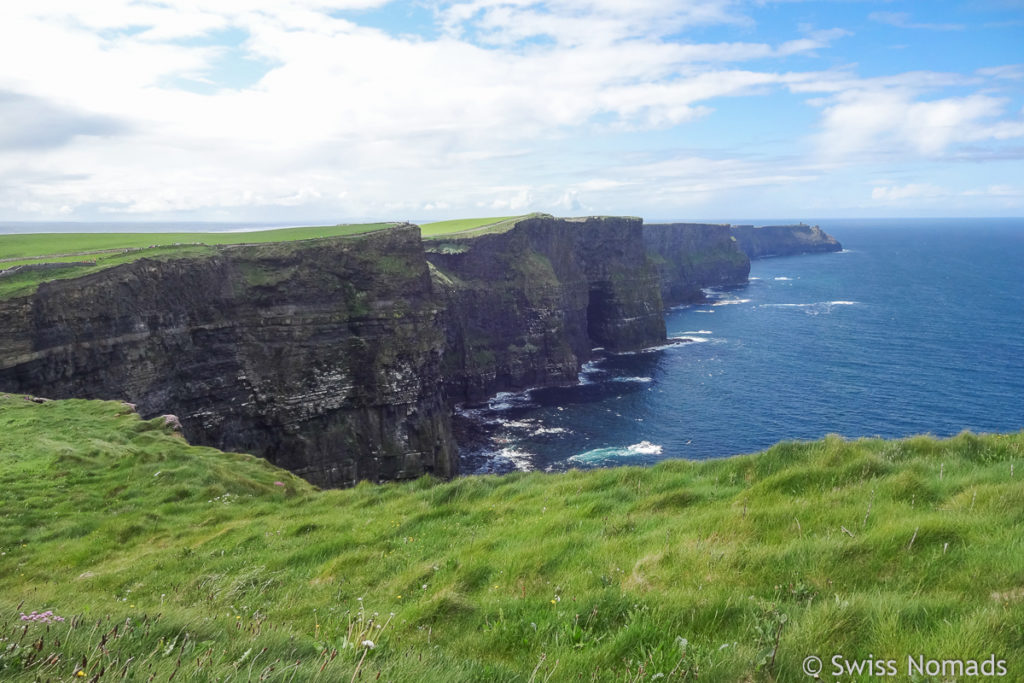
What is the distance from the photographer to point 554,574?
24.9 feet

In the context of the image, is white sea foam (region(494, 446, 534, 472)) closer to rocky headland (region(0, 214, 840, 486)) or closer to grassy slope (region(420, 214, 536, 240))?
rocky headland (region(0, 214, 840, 486))

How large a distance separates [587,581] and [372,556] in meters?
4.97

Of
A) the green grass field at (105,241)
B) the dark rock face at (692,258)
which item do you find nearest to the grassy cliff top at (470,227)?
the green grass field at (105,241)

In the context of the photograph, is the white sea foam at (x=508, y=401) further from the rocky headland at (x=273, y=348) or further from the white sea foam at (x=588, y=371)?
the white sea foam at (x=588, y=371)

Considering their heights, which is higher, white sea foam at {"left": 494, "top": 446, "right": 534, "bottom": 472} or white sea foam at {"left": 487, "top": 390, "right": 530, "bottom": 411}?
white sea foam at {"left": 487, "top": 390, "right": 530, "bottom": 411}

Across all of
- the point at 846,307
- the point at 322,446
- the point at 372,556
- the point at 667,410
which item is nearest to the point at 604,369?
the point at 667,410

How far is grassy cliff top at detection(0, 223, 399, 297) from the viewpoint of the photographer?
3855cm

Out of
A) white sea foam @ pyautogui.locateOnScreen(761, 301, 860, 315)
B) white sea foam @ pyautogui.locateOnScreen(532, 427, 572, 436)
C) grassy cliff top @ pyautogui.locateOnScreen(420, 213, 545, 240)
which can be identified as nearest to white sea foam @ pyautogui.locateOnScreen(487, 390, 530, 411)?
white sea foam @ pyautogui.locateOnScreen(532, 427, 572, 436)

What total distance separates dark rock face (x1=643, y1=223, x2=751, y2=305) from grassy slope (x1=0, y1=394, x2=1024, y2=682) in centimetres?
14938

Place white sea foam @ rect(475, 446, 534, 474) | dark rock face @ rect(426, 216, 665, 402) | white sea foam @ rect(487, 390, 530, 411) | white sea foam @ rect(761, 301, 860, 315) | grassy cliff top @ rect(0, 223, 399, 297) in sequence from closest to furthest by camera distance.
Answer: grassy cliff top @ rect(0, 223, 399, 297) → white sea foam @ rect(475, 446, 534, 474) → white sea foam @ rect(487, 390, 530, 411) → dark rock face @ rect(426, 216, 665, 402) → white sea foam @ rect(761, 301, 860, 315)

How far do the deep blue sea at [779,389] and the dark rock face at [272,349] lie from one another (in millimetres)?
13262

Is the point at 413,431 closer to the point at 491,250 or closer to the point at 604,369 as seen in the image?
the point at 491,250

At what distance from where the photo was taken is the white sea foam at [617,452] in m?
58.0

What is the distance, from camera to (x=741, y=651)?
457 centimetres
